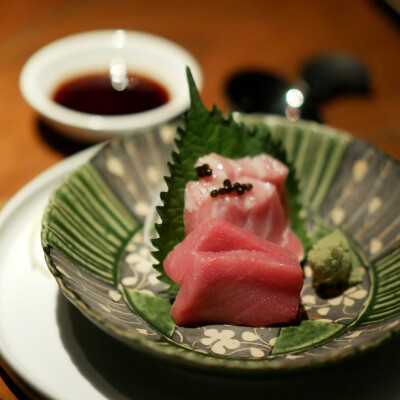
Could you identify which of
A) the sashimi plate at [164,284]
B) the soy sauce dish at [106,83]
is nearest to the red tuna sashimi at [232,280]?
the sashimi plate at [164,284]

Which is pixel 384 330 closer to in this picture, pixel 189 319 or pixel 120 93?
pixel 189 319

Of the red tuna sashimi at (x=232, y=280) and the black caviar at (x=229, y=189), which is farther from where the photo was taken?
the black caviar at (x=229, y=189)

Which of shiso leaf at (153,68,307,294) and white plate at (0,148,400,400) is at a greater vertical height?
shiso leaf at (153,68,307,294)

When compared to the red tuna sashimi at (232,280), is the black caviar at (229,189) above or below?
above

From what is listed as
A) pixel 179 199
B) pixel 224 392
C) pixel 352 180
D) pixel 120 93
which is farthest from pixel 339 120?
pixel 224 392

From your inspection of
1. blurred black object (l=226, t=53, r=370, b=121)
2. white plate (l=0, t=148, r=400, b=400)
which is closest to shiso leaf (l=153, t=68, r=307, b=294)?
white plate (l=0, t=148, r=400, b=400)

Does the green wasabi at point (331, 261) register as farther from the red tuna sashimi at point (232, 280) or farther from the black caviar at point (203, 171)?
the black caviar at point (203, 171)

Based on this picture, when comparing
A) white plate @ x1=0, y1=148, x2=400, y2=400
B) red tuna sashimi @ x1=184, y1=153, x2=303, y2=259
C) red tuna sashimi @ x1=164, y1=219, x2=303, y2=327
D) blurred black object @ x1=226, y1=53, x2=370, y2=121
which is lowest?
white plate @ x1=0, y1=148, x2=400, y2=400

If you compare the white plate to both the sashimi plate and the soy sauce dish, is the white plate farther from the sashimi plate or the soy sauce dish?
the soy sauce dish
